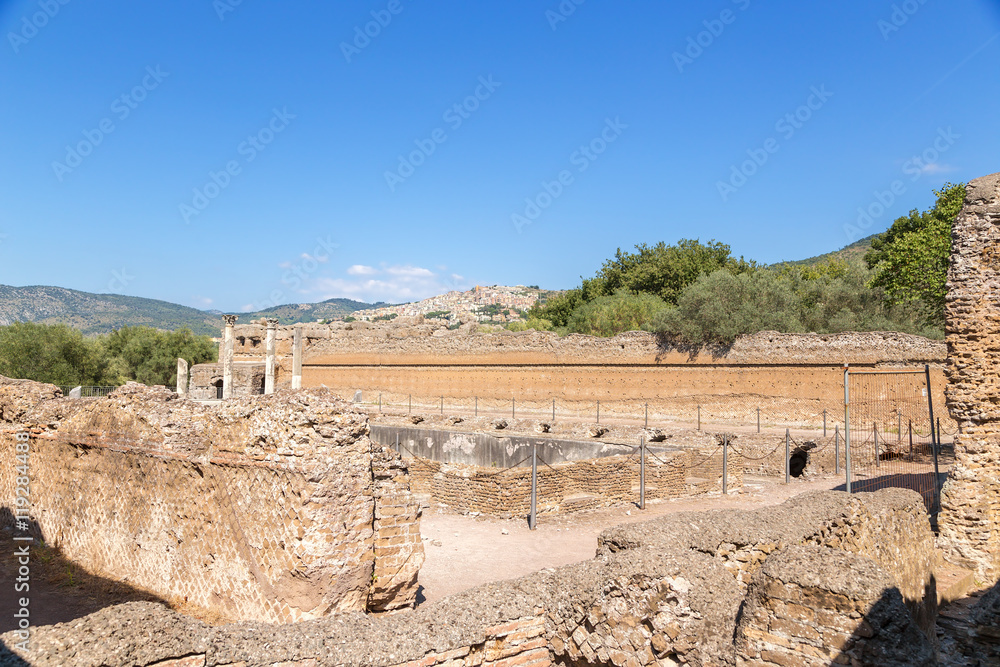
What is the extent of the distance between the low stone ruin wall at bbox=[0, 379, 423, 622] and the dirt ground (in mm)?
2035

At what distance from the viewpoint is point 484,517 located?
1091 centimetres

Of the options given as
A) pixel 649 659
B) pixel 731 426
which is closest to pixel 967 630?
pixel 649 659

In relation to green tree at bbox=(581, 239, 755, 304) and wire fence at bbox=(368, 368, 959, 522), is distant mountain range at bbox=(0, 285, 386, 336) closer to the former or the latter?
green tree at bbox=(581, 239, 755, 304)

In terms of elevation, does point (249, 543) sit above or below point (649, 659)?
above

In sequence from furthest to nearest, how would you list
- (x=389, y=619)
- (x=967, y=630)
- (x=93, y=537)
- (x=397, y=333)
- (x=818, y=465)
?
(x=397, y=333) → (x=818, y=465) → (x=93, y=537) → (x=967, y=630) → (x=389, y=619)

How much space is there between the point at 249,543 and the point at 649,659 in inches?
142

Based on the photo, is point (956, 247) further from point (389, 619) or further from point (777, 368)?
point (777, 368)

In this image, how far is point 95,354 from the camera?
136 feet

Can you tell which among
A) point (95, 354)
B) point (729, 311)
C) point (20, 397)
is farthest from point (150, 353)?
point (20, 397)

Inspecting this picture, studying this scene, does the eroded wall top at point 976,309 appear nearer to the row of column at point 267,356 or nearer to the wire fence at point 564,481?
the wire fence at point 564,481

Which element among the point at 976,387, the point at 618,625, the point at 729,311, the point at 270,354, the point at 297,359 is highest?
the point at 729,311

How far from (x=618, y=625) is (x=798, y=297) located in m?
32.1

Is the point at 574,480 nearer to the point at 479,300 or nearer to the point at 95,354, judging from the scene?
the point at 95,354

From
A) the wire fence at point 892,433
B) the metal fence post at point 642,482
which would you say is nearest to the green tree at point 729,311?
the wire fence at point 892,433
